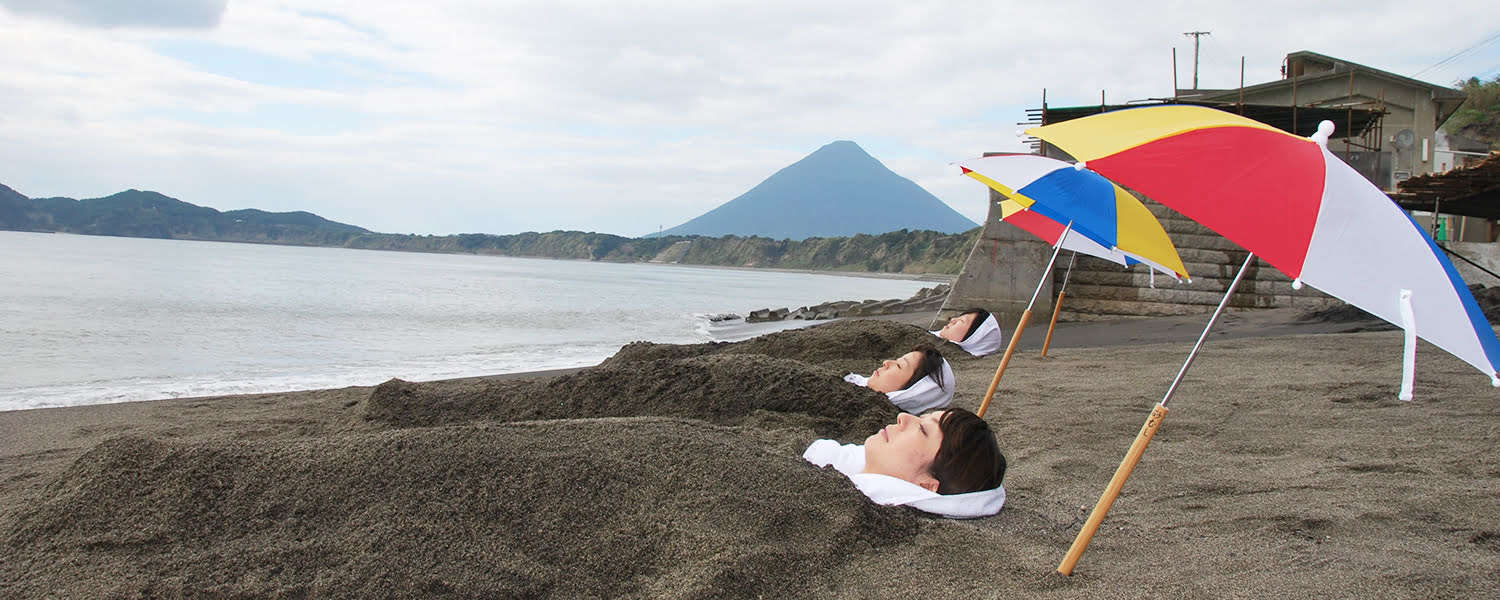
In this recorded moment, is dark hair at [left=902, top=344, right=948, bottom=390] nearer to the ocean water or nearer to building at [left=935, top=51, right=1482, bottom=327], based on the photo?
building at [left=935, top=51, right=1482, bottom=327]

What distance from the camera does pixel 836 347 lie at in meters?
9.13

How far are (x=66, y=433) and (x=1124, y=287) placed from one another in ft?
40.6

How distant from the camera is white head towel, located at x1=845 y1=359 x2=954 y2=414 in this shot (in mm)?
5883

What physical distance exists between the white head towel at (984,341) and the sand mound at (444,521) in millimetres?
6481

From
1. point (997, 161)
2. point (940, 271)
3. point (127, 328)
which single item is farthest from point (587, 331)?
point (940, 271)

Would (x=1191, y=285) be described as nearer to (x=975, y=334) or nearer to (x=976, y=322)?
(x=976, y=322)

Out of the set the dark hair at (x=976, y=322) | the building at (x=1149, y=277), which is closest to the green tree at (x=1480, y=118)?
the building at (x=1149, y=277)

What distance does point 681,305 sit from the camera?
33406 millimetres

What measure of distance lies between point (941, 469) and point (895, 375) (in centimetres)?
258

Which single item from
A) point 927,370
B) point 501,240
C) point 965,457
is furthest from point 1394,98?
point 501,240

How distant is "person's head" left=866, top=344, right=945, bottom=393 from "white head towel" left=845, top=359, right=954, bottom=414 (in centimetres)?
3

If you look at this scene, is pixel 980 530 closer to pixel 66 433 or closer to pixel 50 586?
pixel 50 586

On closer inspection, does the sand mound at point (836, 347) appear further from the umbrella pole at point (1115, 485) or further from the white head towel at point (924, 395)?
the umbrella pole at point (1115, 485)

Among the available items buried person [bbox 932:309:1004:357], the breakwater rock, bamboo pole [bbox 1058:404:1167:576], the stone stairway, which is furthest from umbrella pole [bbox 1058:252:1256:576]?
the breakwater rock
